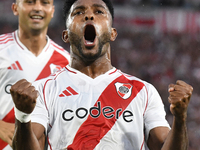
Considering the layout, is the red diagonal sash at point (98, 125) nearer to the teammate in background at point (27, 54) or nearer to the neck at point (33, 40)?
the teammate in background at point (27, 54)

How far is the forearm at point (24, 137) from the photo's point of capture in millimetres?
2029

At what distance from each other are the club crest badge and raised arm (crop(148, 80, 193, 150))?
0.30m

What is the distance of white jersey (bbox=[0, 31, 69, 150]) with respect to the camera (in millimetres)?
3689

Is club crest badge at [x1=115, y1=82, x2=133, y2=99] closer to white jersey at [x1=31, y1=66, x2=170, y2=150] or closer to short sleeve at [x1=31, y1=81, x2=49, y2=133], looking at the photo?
white jersey at [x1=31, y1=66, x2=170, y2=150]

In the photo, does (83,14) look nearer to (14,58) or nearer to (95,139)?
(95,139)

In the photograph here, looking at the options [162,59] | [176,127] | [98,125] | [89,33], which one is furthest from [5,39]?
[162,59]

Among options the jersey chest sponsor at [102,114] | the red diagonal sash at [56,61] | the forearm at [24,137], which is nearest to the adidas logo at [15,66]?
the red diagonal sash at [56,61]

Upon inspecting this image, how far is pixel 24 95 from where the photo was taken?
189 centimetres

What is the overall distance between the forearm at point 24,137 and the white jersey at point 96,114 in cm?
20

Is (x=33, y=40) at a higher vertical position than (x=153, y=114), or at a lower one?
higher

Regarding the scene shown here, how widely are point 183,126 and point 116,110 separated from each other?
490mm

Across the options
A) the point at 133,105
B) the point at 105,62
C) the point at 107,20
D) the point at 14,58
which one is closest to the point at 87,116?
the point at 133,105

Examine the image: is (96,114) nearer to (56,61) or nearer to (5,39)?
(56,61)

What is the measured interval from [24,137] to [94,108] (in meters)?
0.52
